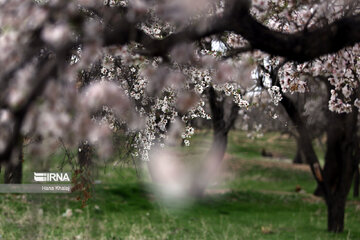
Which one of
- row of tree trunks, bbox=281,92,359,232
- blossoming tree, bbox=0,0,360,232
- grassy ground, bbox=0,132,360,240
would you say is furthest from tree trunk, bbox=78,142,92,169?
row of tree trunks, bbox=281,92,359,232

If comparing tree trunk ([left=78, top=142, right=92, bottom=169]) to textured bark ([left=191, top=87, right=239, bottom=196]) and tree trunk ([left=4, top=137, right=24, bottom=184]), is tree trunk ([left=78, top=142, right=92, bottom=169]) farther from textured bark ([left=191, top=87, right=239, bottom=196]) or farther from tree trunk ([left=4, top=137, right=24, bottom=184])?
textured bark ([left=191, top=87, right=239, bottom=196])

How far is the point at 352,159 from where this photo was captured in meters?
14.7

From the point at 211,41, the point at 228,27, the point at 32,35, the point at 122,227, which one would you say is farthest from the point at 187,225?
the point at 32,35

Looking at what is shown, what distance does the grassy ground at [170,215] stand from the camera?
10.8 m

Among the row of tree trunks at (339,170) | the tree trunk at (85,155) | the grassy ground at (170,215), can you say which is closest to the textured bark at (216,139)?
the grassy ground at (170,215)

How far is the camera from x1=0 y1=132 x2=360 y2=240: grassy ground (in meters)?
10.8

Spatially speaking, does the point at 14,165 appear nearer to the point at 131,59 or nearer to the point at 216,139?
the point at 131,59

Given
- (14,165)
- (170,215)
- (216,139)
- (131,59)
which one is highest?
(216,139)

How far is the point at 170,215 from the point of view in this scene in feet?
52.5

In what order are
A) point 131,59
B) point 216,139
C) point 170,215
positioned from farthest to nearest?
1. point 216,139
2. point 170,215
3. point 131,59

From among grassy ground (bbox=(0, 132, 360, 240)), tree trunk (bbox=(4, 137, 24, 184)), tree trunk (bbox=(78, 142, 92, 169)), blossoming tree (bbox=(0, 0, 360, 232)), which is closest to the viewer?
blossoming tree (bbox=(0, 0, 360, 232))

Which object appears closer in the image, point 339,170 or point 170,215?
point 339,170

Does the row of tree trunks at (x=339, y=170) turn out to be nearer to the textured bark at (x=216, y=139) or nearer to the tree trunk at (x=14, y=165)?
the textured bark at (x=216, y=139)

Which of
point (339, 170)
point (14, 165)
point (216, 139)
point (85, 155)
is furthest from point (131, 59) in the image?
point (216, 139)
